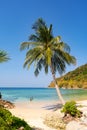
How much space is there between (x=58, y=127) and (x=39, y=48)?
9858mm

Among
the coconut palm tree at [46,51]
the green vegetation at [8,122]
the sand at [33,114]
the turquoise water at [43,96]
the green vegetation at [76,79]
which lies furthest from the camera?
the green vegetation at [76,79]

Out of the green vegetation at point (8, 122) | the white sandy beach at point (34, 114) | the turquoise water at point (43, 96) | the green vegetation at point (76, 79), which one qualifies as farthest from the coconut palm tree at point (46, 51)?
the green vegetation at point (76, 79)

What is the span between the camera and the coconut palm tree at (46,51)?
71.5 feet

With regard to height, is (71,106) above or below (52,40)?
below

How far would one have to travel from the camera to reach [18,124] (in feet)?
32.9

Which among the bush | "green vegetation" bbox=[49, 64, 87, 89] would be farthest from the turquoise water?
"green vegetation" bbox=[49, 64, 87, 89]

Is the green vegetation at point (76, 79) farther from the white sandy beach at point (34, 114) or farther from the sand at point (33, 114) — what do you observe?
the white sandy beach at point (34, 114)

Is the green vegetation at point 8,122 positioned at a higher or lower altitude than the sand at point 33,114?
higher

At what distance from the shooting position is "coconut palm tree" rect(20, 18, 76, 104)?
21.8 m

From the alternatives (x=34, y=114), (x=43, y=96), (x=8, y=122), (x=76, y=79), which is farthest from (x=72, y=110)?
(x=76, y=79)

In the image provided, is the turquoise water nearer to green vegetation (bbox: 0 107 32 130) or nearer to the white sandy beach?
the white sandy beach

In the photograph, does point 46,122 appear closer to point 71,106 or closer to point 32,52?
point 71,106

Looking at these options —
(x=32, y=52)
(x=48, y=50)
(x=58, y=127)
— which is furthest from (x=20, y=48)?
(x=58, y=127)

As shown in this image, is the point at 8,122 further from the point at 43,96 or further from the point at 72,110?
the point at 43,96
